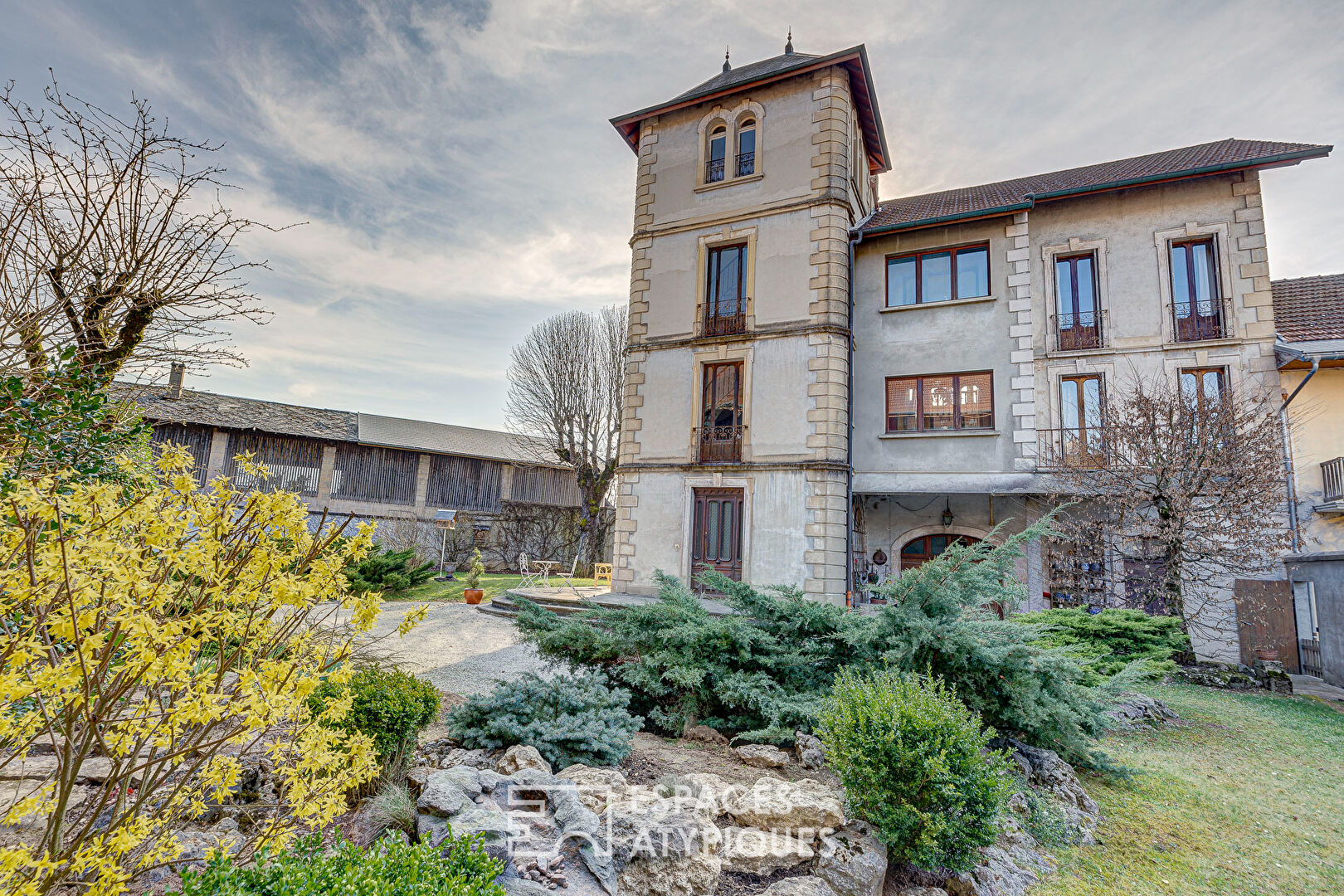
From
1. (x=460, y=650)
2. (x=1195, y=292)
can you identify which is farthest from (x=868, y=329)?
(x=460, y=650)

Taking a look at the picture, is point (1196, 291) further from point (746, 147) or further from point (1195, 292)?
point (746, 147)

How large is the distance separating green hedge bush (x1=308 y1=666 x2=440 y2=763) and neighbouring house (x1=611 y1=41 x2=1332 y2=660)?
9.14 metres

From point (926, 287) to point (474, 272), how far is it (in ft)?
33.1

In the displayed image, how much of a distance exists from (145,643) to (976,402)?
14.4 metres

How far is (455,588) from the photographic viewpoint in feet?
58.4

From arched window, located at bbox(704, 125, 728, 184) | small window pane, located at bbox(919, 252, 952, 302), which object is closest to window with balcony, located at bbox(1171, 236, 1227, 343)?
small window pane, located at bbox(919, 252, 952, 302)

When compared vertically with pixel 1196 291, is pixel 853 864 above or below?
below

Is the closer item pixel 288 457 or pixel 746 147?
pixel 746 147

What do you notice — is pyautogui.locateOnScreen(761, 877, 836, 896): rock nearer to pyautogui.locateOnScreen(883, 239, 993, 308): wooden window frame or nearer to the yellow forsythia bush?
the yellow forsythia bush

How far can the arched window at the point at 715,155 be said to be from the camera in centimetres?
1503

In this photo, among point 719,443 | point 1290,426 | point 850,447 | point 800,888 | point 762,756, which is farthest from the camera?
point 719,443

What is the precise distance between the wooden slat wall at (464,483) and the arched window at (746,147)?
55.5ft

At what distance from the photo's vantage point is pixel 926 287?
14.4 meters

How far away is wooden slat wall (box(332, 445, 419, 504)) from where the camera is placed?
78.4ft
